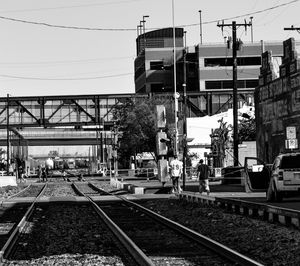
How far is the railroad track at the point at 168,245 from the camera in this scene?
12141 millimetres

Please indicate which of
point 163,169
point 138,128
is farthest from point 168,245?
point 138,128

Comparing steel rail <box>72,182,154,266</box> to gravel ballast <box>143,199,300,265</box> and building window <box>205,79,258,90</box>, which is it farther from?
building window <box>205,79,258,90</box>

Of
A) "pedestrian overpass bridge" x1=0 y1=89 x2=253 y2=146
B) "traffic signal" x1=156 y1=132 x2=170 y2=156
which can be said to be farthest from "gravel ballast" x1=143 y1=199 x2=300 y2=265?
"pedestrian overpass bridge" x1=0 y1=89 x2=253 y2=146

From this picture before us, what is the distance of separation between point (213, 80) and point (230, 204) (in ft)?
346

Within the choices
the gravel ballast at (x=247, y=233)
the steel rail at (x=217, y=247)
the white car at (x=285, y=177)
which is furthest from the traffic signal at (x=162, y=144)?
the steel rail at (x=217, y=247)

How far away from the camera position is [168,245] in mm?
14742

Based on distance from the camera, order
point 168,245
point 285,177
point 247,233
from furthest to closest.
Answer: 1. point 285,177
2. point 247,233
3. point 168,245

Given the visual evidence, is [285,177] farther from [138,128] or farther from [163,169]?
[138,128]

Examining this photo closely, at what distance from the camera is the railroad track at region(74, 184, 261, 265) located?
1214 centimetres

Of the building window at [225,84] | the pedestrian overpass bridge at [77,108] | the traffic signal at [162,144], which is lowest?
the traffic signal at [162,144]

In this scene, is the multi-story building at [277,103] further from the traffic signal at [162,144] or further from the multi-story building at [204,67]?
the multi-story building at [204,67]

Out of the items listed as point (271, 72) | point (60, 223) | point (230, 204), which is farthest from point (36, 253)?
point (271, 72)

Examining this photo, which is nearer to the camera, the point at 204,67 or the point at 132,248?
the point at 132,248

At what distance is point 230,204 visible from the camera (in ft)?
79.2
